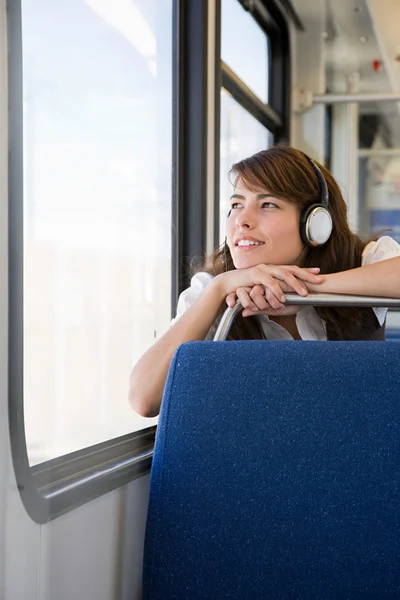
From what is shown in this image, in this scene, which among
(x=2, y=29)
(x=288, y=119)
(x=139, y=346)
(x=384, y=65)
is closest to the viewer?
(x=2, y=29)

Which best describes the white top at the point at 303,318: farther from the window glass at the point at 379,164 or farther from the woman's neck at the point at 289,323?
the window glass at the point at 379,164

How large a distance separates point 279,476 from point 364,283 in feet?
1.47

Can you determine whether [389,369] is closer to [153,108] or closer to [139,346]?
[139,346]

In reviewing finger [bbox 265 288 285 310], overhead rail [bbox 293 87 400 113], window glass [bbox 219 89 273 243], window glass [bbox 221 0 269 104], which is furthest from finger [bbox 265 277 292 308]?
overhead rail [bbox 293 87 400 113]

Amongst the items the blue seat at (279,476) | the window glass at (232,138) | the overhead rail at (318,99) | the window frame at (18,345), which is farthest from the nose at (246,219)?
the overhead rail at (318,99)

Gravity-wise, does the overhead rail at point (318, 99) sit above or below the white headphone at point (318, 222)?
above

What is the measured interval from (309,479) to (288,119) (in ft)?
11.6

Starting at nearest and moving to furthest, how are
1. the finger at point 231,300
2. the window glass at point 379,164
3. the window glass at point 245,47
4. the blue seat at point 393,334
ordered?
the finger at point 231,300, the window glass at point 245,47, the blue seat at point 393,334, the window glass at point 379,164

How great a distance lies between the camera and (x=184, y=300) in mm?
1723

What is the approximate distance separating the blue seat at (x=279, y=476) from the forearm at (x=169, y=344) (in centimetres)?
28

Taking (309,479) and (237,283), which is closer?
(309,479)

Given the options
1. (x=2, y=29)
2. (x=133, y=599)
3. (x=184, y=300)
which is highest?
(x=2, y=29)

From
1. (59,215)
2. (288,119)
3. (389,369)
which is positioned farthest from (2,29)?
(288,119)

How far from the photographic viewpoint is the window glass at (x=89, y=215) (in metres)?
1.37
